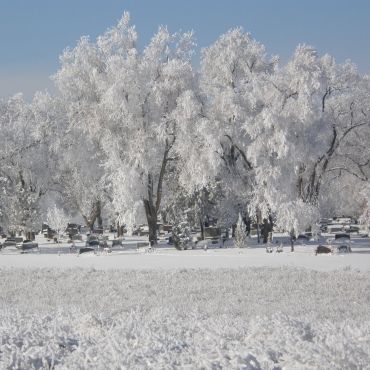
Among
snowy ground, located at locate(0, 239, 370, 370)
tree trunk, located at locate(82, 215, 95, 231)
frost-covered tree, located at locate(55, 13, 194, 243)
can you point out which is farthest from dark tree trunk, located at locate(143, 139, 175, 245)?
tree trunk, located at locate(82, 215, 95, 231)

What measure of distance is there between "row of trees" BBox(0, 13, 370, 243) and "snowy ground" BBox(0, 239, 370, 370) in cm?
425

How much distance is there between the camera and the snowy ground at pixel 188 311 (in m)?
6.06

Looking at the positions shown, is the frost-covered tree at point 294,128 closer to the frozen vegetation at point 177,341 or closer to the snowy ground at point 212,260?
the snowy ground at point 212,260

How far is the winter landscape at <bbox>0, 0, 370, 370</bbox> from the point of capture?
328 inches

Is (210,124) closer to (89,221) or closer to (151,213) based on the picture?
(151,213)

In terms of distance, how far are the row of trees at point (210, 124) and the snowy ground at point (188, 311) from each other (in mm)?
4248

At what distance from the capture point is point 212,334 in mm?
6906

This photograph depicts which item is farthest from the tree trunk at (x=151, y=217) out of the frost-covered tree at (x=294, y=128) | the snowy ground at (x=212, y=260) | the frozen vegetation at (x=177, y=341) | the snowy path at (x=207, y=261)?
the frozen vegetation at (x=177, y=341)

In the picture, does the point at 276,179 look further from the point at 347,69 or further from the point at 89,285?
the point at 89,285

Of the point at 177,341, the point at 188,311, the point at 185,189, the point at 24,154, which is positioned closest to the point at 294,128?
the point at 185,189

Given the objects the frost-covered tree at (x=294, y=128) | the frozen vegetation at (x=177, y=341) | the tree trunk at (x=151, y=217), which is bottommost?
the frozen vegetation at (x=177, y=341)

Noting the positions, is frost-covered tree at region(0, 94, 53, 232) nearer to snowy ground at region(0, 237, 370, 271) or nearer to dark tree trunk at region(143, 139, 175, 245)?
dark tree trunk at region(143, 139, 175, 245)

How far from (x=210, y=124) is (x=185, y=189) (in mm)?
6074

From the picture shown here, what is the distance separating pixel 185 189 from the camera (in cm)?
3978
